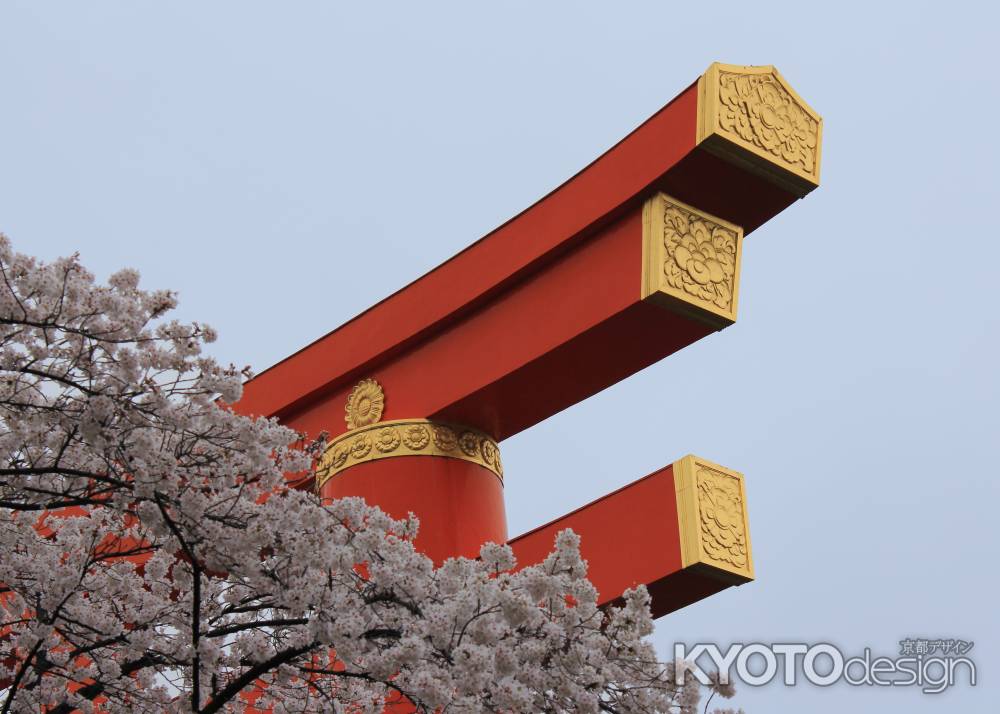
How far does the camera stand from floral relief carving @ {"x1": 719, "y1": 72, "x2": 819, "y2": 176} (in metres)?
6.79

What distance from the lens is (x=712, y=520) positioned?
7043 millimetres

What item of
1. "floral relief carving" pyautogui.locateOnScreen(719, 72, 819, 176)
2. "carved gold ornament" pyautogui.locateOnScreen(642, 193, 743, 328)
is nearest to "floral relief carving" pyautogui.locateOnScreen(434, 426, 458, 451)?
"carved gold ornament" pyautogui.locateOnScreen(642, 193, 743, 328)

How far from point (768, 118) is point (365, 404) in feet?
9.15

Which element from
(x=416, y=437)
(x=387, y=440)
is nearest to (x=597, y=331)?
(x=416, y=437)

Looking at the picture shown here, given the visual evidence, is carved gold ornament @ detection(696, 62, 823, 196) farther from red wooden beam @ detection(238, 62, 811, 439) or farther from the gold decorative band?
the gold decorative band

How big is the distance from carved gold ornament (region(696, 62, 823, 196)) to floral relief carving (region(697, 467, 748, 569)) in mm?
1465

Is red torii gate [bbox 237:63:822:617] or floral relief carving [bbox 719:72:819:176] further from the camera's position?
red torii gate [bbox 237:63:822:617]

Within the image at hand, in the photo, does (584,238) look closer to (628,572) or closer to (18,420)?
(628,572)

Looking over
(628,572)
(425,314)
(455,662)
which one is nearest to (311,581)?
(455,662)

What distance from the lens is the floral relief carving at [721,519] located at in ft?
22.9

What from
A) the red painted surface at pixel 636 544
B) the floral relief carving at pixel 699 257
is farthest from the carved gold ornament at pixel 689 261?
the red painted surface at pixel 636 544

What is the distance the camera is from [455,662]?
4.45 metres

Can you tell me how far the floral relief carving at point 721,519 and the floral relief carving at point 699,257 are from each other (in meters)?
0.86

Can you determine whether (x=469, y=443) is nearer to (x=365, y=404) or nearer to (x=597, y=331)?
(x=365, y=404)
